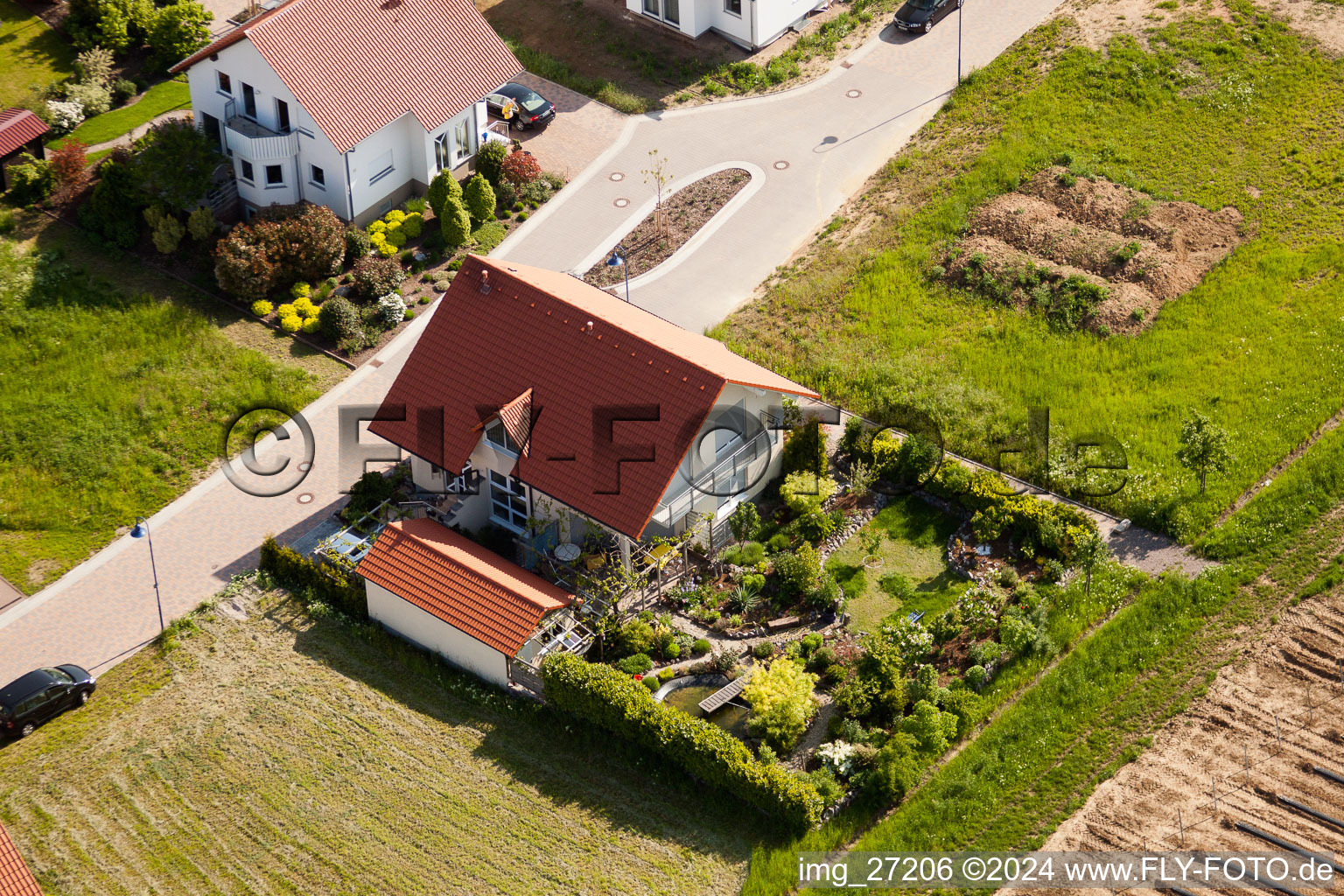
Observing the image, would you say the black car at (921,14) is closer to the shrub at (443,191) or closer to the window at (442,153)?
the window at (442,153)

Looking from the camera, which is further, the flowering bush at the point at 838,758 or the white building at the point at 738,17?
the white building at the point at 738,17

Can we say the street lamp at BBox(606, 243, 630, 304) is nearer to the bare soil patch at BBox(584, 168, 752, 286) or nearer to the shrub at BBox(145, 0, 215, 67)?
the bare soil patch at BBox(584, 168, 752, 286)

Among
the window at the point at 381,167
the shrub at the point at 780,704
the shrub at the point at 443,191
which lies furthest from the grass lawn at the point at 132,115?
the shrub at the point at 780,704

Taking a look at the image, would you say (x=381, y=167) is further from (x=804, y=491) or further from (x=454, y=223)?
(x=804, y=491)

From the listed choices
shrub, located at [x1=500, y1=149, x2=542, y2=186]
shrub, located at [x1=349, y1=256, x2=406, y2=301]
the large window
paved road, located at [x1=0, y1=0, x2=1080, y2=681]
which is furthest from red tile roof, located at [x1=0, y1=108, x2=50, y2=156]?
paved road, located at [x1=0, y1=0, x2=1080, y2=681]

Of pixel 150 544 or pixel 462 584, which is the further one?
pixel 150 544

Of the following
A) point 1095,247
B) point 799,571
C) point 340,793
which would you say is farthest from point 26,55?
point 1095,247

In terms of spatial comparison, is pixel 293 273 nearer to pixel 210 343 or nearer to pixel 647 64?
pixel 210 343
